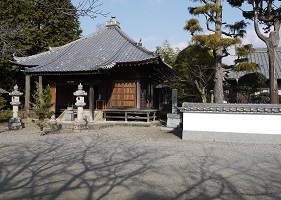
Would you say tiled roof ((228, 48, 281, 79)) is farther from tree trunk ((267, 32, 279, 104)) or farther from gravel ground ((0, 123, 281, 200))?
gravel ground ((0, 123, 281, 200))


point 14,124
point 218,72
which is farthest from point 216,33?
point 14,124

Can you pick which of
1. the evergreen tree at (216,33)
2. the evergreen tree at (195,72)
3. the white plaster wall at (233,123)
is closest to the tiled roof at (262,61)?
the evergreen tree at (195,72)

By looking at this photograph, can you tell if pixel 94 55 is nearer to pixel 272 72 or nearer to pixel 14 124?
pixel 14 124

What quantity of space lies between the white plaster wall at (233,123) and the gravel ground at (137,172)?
123 centimetres

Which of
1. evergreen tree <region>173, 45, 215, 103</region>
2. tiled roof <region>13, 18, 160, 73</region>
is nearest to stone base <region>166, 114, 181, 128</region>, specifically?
evergreen tree <region>173, 45, 215, 103</region>

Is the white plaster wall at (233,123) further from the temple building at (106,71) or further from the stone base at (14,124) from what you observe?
the stone base at (14,124)

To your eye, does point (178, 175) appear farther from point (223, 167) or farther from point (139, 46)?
point (139, 46)

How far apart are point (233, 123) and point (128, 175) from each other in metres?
6.20

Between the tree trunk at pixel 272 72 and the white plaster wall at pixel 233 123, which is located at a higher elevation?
Result: the tree trunk at pixel 272 72

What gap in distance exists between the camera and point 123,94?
56.4ft

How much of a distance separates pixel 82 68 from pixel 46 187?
12.1 meters

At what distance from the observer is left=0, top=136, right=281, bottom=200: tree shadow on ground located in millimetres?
4148

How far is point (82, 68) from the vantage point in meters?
15.9

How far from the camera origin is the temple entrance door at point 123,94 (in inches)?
668
